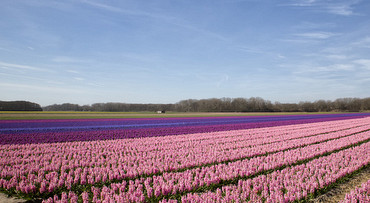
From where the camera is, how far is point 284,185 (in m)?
6.28

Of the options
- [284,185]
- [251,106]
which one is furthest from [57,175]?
[251,106]

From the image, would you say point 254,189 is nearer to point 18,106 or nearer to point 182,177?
point 182,177

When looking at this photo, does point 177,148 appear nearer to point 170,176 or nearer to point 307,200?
point 170,176

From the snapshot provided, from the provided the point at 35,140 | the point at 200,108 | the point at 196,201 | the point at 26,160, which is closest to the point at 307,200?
the point at 196,201

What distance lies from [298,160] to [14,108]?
81.3 meters

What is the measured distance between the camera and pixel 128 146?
1203 cm

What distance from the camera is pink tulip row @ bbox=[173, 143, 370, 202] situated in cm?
513

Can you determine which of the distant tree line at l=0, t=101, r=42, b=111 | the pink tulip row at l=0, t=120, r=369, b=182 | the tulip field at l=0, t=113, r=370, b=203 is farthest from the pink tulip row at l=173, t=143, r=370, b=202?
the distant tree line at l=0, t=101, r=42, b=111

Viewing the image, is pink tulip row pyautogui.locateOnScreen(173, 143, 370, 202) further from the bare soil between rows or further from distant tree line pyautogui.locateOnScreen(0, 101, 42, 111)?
distant tree line pyautogui.locateOnScreen(0, 101, 42, 111)

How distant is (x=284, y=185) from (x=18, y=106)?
83.5 meters

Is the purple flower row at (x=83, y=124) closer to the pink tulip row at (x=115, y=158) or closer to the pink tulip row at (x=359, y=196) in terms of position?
the pink tulip row at (x=115, y=158)

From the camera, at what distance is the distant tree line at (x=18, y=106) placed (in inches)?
2640

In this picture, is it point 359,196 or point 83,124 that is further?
point 83,124

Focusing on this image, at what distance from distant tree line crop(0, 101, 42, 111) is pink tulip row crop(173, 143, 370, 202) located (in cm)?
8046
